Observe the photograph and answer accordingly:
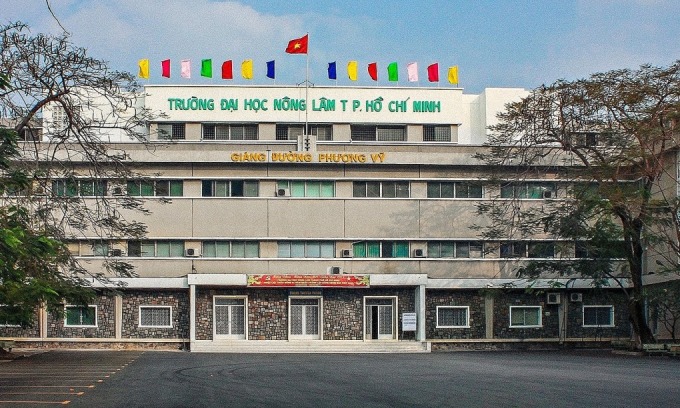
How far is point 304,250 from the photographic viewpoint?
5066cm

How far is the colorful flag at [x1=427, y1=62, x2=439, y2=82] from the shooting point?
5666cm

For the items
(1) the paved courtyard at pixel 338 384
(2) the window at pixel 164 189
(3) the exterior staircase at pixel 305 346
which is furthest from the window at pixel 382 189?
(1) the paved courtyard at pixel 338 384

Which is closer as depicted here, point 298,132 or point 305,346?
point 305,346

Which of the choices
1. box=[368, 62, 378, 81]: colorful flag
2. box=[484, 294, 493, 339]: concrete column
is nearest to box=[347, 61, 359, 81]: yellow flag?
box=[368, 62, 378, 81]: colorful flag

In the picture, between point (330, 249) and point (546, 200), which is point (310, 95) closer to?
point (330, 249)

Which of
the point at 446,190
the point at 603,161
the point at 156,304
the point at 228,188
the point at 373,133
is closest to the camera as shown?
the point at 603,161

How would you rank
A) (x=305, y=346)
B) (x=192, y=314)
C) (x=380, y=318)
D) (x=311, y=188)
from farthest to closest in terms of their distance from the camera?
(x=380, y=318) → (x=311, y=188) → (x=192, y=314) → (x=305, y=346)

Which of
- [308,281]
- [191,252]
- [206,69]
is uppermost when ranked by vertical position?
[206,69]

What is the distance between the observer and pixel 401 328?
168ft

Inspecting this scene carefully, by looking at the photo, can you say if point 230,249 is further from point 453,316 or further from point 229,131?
point 453,316

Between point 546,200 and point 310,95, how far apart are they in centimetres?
1528

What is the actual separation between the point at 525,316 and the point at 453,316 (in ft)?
13.1

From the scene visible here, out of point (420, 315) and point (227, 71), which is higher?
point (227, 71)

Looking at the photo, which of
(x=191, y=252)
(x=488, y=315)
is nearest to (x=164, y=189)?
(x=191, y=252)
